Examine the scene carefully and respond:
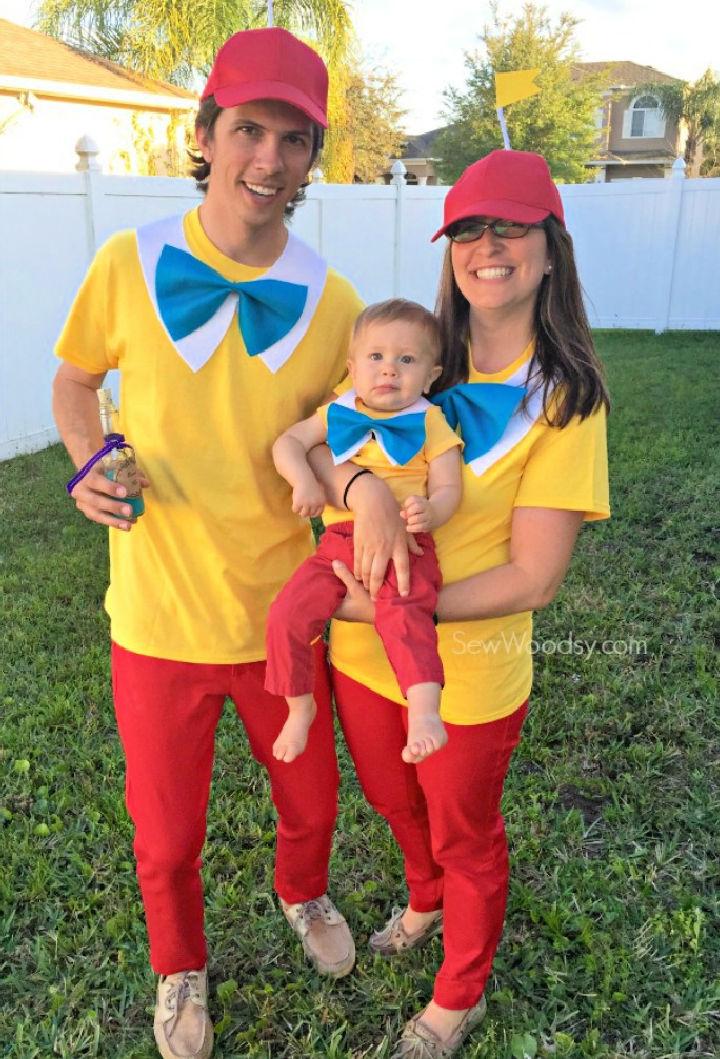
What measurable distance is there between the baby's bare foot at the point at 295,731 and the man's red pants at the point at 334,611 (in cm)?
6

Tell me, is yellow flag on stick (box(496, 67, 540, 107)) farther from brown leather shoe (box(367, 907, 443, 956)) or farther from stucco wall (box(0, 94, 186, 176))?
stucco wall (box(0, 94, 186, 176))

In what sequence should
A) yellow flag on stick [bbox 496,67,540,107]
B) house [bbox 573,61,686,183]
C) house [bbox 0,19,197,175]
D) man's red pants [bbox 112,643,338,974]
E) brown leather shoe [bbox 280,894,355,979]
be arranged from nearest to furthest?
1. man's red pants [bbox 112,643,338,974]
2. yellow flag on stick [bbox 496,67,540,107]
3. brown leather shoe [bbox 280,894,355,979]
4. house [bbox 0,19,197,175]
5. house [bbox 573,61,686,183]

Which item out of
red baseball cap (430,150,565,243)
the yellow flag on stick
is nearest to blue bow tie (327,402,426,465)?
red baseball cap (430,150,565,243)

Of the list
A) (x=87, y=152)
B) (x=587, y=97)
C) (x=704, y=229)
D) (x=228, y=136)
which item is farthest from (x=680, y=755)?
(x=587, y=97)

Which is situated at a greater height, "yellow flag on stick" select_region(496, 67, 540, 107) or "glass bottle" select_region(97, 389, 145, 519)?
"yellow flag on stick" select_region(496, 67, 540, 107)

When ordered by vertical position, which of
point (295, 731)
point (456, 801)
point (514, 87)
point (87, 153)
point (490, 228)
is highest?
point (87, 153)

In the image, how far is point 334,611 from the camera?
188cm

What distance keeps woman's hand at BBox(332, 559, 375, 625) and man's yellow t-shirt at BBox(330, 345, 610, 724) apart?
0.12 meters

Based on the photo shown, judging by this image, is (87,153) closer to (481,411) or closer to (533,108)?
(481,411)

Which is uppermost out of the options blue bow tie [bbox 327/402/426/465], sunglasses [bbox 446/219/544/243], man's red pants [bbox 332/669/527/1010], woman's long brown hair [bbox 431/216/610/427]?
sunglasses [bbox 446/219/544/243]

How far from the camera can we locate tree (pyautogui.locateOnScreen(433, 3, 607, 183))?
80.0 ft

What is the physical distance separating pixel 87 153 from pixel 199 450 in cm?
698

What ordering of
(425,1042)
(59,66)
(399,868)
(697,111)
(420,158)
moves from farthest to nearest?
(420,158) → (697,111) → (59,66) → (399,868) → (425,1042)

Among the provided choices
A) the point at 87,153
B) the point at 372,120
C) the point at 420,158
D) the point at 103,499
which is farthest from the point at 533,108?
the point at 103,499
